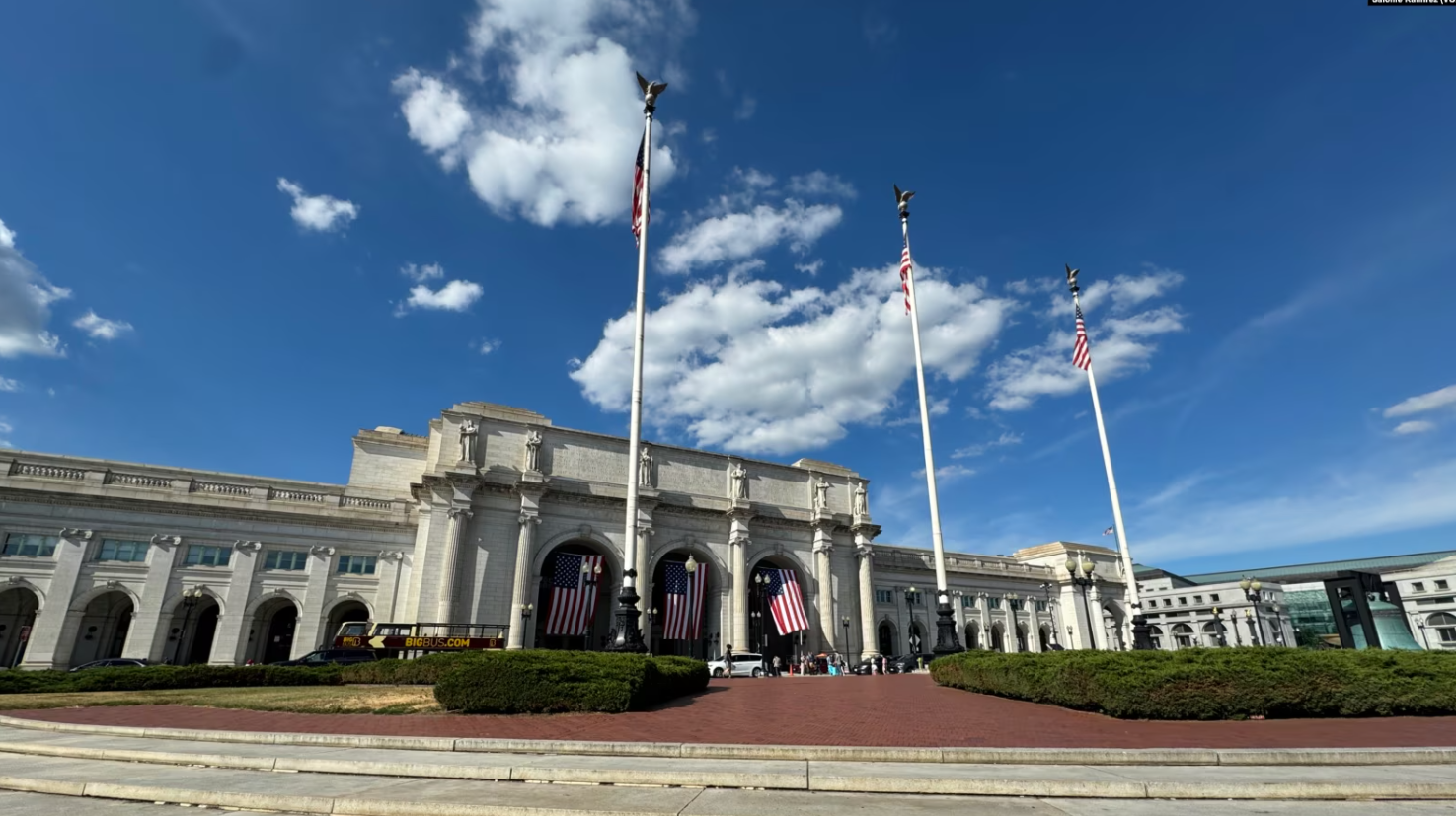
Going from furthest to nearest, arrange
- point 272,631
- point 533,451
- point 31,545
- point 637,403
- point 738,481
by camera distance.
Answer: point 738,481 < point 533,451 < point 272,631 < point 31,545 < point 637,403

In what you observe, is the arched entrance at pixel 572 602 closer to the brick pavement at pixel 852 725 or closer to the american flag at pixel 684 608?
the american flag at pixel 684 608

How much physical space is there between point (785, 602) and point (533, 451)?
2339 centimetres

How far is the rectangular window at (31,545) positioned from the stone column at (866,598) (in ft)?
179

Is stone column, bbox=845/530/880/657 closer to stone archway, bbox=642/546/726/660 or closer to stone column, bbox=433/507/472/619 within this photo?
stone archway, bbox=642/546/726/660

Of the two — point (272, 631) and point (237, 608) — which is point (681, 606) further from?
point (237, 608)

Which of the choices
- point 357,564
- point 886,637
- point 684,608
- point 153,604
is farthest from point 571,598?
point 886,637

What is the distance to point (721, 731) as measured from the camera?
13.4m

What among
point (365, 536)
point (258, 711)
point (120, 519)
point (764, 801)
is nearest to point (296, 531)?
point (365, 536)

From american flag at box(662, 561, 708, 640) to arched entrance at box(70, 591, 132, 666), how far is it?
33551mm

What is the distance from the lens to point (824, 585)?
58.7 m

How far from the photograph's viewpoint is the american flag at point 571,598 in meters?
47.5

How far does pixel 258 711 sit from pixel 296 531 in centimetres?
3382

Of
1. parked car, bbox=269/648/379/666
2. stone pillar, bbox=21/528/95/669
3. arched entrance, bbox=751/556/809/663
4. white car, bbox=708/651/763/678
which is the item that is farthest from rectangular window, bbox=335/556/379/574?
arched entrance, bbox=751/556/809/663

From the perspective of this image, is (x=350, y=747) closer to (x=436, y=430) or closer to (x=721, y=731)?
(x=721, y=731)
